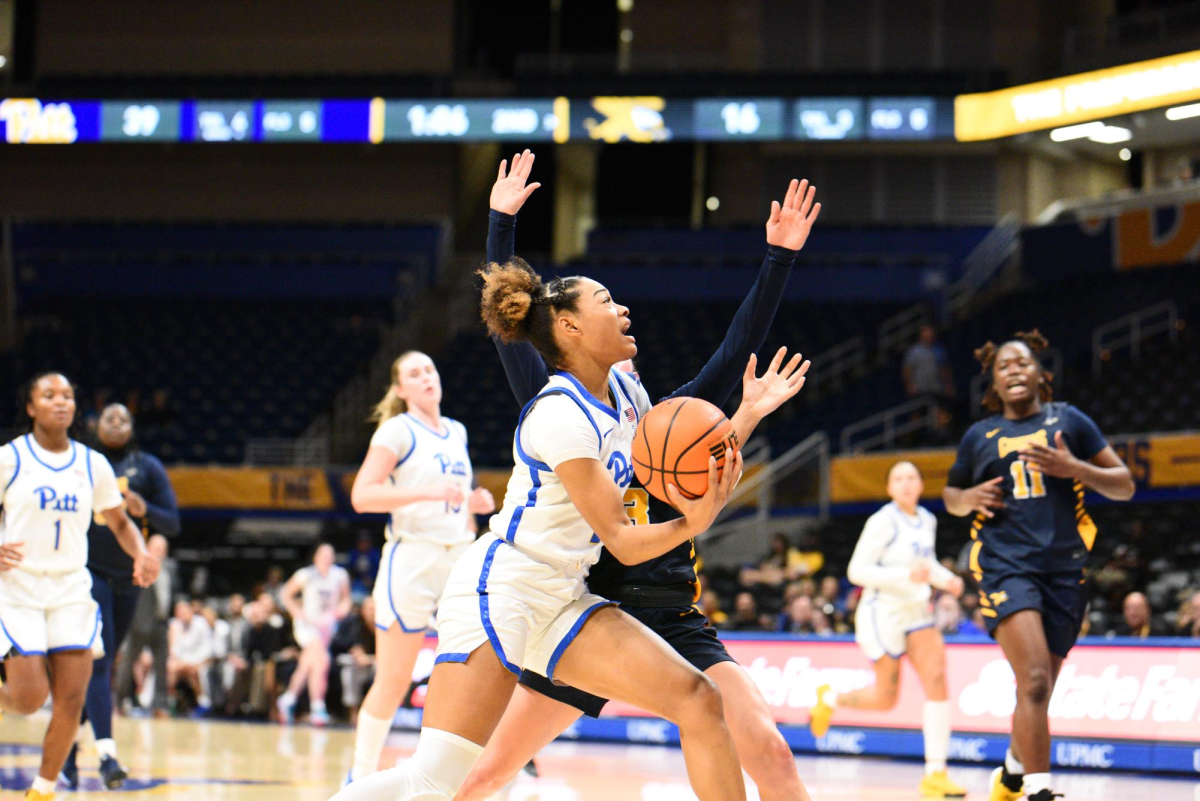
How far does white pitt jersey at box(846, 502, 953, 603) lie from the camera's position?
891 centimetres

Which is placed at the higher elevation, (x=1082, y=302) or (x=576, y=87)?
(x=576, y=87)

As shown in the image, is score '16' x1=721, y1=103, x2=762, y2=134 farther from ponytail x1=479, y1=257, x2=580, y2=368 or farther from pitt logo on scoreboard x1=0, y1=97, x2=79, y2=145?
ponytail x1=479, y1=257, x2=580, y2=368

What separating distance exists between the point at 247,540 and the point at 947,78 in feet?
45.5

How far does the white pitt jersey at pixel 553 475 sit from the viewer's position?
13.6 ft

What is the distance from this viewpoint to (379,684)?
22.8 feet

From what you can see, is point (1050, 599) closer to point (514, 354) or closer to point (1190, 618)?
point (514, 354)

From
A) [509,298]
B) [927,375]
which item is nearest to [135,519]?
[509,298]

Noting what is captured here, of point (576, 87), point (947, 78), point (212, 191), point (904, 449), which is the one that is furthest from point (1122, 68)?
point (212, 191)

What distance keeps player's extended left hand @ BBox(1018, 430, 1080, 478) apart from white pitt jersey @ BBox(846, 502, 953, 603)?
8.80ft

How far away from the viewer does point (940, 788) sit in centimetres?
826

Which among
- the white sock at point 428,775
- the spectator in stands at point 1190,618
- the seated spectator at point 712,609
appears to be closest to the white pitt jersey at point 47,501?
the white sock at point 428,775

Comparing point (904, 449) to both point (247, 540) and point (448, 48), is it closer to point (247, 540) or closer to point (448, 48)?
point (247, 540)

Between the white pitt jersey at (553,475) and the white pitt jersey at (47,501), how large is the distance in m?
3.54

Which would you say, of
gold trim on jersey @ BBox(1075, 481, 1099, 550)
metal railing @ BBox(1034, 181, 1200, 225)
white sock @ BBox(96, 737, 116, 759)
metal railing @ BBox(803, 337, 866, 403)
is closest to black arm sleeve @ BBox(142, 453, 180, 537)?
white sock @ BBox(96, 737, 116, 759)
